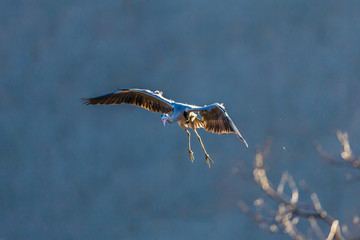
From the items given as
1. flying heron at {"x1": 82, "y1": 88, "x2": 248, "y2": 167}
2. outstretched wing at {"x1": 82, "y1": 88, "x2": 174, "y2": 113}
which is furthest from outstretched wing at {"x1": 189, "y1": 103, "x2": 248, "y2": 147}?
outstretched wing at {"x1": 82, "y1": 88, "x2": 174, "y2": 113}

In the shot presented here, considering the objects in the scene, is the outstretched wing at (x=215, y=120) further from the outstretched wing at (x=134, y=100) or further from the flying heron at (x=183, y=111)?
the outstretched wing at (x=134, y=100)

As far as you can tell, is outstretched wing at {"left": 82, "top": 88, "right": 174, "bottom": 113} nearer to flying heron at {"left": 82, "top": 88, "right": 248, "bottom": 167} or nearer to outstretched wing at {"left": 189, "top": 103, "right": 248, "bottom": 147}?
flying heron at {"left": 82, "top": 88, "right": 248, "bottom": 167}

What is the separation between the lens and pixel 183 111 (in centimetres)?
532

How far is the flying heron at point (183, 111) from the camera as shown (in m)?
5.22

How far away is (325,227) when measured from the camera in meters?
9.48

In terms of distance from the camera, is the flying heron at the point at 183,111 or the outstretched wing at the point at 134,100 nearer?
the flying heron at the point at 183,111

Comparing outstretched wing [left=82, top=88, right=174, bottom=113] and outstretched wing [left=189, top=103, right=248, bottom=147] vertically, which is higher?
outstretched wing [left=82, top=88, right=174, bottom=113]

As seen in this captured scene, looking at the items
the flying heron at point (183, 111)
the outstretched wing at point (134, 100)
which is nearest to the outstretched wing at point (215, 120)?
the flying heron at point (183, 111)

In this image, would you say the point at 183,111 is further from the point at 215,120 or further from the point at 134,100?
the point at 134,100

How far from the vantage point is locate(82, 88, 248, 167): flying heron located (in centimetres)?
522

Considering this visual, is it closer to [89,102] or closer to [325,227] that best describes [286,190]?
[325,227]

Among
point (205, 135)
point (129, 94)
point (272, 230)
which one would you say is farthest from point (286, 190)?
point (272, 230)

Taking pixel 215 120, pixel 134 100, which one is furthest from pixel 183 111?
pixel 134 100

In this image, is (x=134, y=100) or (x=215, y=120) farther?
(x=134, y=100)
